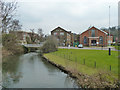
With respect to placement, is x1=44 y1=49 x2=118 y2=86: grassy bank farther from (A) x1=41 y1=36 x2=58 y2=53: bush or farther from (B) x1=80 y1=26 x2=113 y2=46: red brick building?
(B) x1=80 y1=26 x2=113 y2=46: red brick building

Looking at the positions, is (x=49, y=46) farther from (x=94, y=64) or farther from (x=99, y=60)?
(x=94, y=64)

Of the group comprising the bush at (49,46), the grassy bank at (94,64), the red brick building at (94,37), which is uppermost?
the red brick building at (94,37)

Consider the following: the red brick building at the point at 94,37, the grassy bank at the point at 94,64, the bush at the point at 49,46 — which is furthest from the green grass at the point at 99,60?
the red brick building at the point at 94,37

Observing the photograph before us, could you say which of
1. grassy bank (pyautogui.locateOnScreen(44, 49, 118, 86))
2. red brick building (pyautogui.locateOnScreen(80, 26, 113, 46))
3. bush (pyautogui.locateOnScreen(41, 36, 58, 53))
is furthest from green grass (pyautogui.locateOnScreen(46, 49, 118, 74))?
red brick building (pyautogui.locateOnScreen(80, 26, 113, 46))

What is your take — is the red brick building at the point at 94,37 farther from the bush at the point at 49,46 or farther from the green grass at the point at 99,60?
the green grass at the point at 99,60

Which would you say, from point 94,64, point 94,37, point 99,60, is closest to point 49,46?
point 99,60

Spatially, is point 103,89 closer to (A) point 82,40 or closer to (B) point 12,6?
(B) point 12,6

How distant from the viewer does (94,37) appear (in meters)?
40.0

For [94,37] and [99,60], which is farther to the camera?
[94,37]

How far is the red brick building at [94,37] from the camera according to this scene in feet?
128

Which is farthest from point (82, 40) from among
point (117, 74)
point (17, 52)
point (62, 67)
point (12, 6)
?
point (117, 74)

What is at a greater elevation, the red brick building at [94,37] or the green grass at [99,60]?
the red brick building at [94,37]

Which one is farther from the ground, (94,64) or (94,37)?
(94,37)

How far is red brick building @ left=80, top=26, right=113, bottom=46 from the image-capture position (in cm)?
3909
